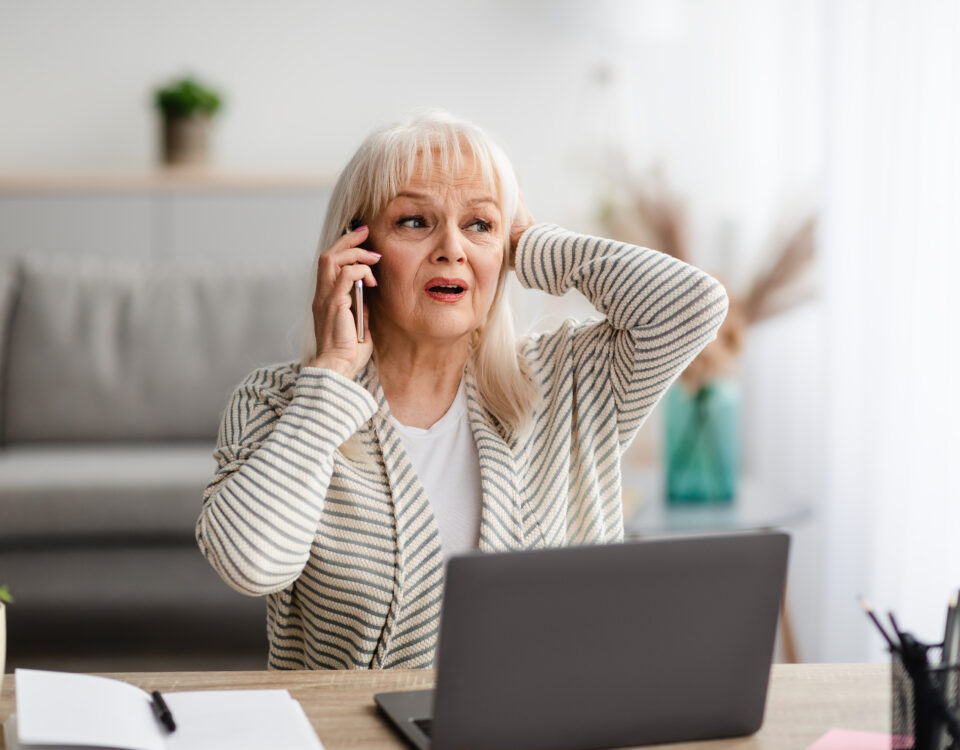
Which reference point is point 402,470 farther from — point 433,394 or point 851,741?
point 851,741

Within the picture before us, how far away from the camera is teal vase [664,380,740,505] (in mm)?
2525

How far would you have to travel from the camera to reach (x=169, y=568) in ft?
8.34

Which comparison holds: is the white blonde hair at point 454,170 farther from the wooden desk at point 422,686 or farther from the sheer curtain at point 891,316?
the sheer curtain at point 891,316

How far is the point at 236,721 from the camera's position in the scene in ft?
2.92

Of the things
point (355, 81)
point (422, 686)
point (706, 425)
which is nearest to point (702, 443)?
point (706, 425)

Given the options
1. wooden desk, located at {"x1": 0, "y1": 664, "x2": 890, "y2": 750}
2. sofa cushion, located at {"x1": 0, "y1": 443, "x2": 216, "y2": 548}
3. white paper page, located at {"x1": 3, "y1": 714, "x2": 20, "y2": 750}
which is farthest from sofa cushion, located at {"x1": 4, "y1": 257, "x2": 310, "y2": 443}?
white paper page, located at {"x1": 3, "y1": 714, "x2": 20, "y2": 750}

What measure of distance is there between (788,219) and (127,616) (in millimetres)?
2049

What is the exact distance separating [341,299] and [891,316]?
144 cm

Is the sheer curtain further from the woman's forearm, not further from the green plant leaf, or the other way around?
the green plant leaf

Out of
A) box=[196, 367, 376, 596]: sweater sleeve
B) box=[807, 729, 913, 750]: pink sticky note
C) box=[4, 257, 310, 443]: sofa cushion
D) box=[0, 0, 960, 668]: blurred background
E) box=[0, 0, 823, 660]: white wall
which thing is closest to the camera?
box=[807, 729, 913, 750]: pink sticky note

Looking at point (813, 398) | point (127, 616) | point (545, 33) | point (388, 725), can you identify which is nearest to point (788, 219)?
point (813, 398)

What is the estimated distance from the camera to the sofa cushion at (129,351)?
284cm

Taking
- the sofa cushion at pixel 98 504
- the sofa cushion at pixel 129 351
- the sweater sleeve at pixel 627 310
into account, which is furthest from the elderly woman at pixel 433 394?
the sofa cushion at pixel 129 351

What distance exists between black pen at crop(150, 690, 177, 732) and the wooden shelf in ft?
9.18
